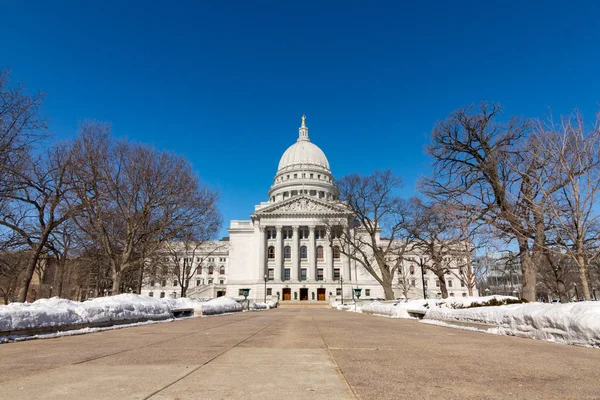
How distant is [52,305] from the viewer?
10180 mm

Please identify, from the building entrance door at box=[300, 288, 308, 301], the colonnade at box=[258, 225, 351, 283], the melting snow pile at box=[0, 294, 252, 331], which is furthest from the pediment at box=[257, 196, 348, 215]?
the melting snow pile at box=[0, 294, 252, 331]

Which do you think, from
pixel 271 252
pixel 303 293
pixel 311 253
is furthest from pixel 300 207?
pixel 303 293

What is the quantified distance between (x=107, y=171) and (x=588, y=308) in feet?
75.0

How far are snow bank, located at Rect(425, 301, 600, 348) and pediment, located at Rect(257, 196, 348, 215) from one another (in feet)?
215

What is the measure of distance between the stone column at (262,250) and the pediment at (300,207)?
4.01 meters

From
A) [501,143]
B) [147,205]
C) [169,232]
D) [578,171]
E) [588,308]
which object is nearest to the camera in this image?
[588,308]

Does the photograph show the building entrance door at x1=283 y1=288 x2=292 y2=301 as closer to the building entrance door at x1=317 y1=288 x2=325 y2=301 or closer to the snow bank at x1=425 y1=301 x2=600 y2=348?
the building entrance door at x1=317 y1=288 x2=325 y2=301

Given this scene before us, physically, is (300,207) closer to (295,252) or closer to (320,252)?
(295,252)

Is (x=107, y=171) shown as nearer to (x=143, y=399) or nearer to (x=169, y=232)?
(x=169, y=232)

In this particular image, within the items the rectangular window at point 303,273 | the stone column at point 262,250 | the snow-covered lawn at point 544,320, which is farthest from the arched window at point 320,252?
the snow-covered lawn at point 544,320

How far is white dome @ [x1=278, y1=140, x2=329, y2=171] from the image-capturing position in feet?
337

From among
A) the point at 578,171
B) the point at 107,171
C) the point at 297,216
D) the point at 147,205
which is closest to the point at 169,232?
the point at 147,205

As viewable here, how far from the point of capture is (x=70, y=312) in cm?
1019

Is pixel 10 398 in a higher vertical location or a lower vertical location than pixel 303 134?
lower
